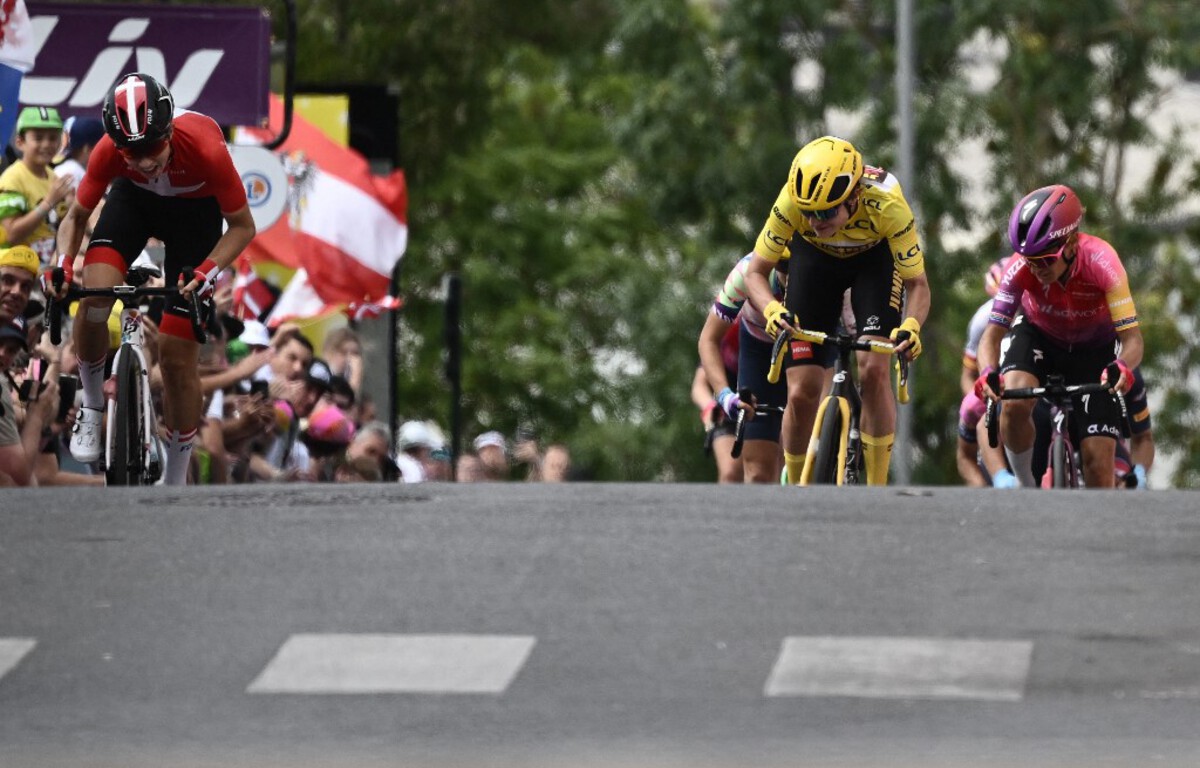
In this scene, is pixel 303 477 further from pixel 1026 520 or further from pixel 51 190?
pixel 1026 520

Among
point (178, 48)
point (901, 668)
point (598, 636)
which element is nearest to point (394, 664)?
point (598, 636)

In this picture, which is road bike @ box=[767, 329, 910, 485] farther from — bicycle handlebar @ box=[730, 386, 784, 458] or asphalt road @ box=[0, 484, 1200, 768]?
asphalt road @ box=[0, 484, 1200, 768]

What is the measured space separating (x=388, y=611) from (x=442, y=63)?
32.2 meters

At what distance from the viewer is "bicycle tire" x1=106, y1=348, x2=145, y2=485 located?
37.7ft

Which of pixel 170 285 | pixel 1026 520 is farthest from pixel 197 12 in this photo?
pixel 1026 520

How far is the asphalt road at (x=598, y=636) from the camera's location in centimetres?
652

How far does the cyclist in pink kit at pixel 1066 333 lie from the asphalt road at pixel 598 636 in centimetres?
441

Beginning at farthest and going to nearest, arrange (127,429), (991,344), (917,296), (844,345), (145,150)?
1. (991,344)
2. (917,296)
3. (844,345)
4. (127,429)
5. (145,150)

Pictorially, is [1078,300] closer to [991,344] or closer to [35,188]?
[991,344]

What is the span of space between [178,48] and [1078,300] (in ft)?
18.0

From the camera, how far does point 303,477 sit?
50.9 feet

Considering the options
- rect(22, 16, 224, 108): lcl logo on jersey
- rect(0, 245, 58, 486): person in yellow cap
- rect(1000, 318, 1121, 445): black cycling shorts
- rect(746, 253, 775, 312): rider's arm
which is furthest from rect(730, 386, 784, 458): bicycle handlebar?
rect(22, 16, 224, 108): lcl logo on jersey

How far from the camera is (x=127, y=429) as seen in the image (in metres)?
11.5

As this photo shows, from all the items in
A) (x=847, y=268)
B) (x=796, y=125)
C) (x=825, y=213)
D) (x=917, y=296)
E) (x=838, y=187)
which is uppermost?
(x=838, y=187)
